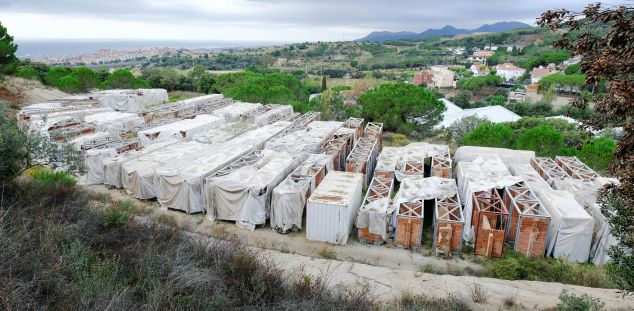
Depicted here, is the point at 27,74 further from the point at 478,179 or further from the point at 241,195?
the point at 478,179

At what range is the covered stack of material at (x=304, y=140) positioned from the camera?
19406mm

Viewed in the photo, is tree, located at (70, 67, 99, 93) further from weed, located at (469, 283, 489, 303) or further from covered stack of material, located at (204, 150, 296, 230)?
weed, located at (469, 283, 489, 303)

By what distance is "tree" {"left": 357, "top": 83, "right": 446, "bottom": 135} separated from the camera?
1102 inches

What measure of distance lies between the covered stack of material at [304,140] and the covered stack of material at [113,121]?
9876 mm

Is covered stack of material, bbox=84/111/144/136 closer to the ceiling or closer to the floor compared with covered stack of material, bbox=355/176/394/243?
closer to the ceiling

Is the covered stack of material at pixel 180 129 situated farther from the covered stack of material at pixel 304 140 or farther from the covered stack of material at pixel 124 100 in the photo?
the covered stack of material at pixel 124 100

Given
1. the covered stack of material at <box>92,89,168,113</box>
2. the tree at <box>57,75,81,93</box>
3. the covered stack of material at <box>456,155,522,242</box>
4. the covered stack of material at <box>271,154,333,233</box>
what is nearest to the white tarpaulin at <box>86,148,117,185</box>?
the covered stack of material at <box>271,154,333,233</box>

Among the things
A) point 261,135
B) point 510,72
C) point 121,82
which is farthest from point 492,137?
point 510,72

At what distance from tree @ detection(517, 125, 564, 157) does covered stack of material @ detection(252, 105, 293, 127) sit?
1568 cm

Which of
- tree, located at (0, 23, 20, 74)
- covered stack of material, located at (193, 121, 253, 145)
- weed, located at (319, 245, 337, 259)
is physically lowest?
weed, located at (319, 245, 337, 259)

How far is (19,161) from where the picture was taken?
11.1 m

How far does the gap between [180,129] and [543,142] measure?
20.7m

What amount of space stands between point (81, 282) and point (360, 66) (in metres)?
106

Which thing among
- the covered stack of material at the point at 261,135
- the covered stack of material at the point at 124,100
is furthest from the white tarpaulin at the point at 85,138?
the covered stack of material at the point at 124,100
